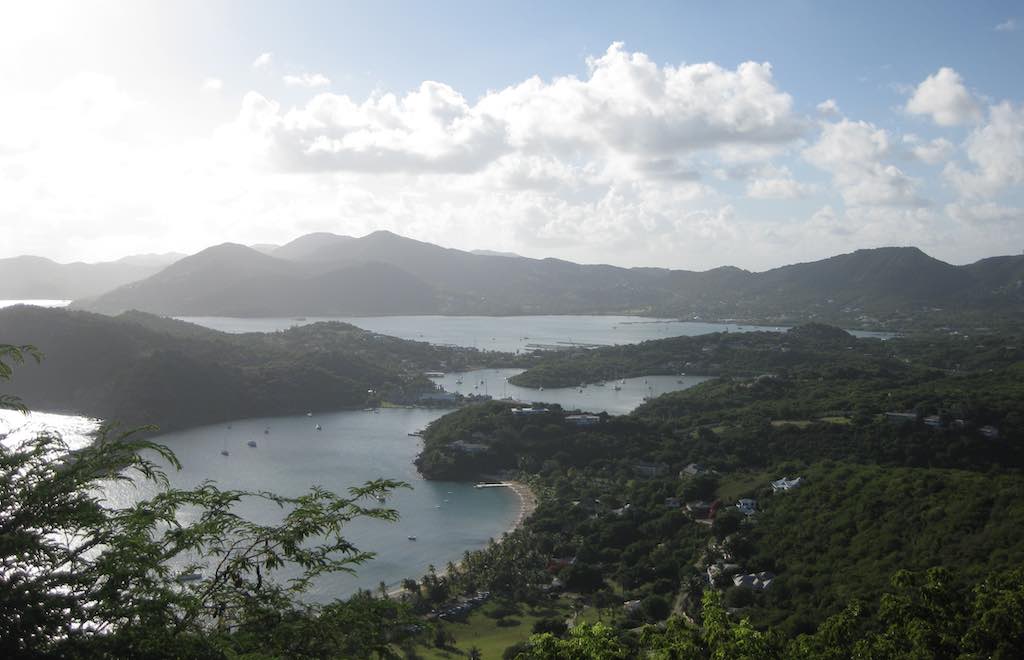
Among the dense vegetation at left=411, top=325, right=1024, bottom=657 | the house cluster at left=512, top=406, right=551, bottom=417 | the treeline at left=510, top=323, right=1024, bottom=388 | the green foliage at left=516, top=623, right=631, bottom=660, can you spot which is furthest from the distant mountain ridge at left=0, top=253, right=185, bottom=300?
the green foliage at left=516, top=623, right=631, bottom=660

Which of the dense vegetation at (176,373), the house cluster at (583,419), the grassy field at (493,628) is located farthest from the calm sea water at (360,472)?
the house cluster at (583,419)

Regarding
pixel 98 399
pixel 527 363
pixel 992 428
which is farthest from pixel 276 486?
pixel 527 363

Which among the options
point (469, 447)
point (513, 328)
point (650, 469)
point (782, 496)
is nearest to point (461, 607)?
point (782, 496)

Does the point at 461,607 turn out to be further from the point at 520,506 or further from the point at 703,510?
the point at 520,506

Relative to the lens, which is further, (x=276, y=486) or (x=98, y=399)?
(x=98, y=399)

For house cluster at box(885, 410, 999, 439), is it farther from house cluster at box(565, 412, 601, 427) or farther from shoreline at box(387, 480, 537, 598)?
shoreline at box(387, 480, 537, 598)

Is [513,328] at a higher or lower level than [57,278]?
lower

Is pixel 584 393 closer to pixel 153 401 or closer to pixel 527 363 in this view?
pixel 527 363
